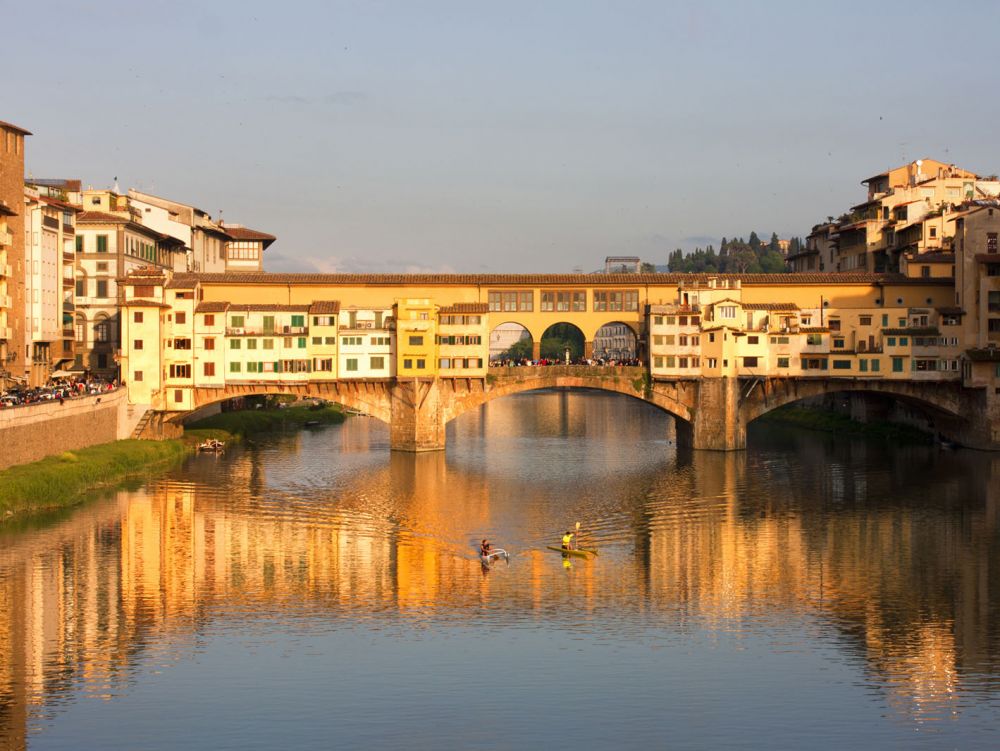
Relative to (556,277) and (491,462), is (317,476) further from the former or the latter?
(556,277)

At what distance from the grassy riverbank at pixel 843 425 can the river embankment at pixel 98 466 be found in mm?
41049

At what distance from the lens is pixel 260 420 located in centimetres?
9944

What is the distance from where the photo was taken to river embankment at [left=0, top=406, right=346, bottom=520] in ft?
183

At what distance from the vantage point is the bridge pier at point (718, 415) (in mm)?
81312

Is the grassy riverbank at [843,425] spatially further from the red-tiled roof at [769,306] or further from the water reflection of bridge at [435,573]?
the water reflection of bridge at [435,573]

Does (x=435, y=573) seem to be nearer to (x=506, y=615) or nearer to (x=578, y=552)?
(x=578, y=552)

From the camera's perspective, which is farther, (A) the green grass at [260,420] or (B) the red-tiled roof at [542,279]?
(A) the green grass at [260,420]

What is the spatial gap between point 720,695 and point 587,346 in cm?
5498

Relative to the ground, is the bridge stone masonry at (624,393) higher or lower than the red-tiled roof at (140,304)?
lower

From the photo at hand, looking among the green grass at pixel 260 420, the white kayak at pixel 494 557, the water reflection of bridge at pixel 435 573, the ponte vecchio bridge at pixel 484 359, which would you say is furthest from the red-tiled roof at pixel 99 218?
the white kayak at pixel 494 557

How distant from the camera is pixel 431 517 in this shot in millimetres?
58625

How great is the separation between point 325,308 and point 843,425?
3983 centimetres

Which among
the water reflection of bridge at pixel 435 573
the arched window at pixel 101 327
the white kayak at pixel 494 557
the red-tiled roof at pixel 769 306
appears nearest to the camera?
the water reflection of bridge at pixel 435 573

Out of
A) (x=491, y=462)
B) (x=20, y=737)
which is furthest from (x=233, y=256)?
(x=20, y=737)
